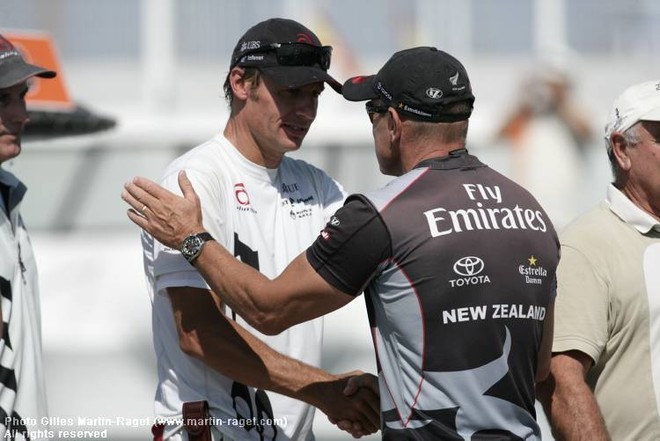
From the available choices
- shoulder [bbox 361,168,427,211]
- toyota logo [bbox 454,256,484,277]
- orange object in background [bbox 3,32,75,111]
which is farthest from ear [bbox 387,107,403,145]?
orange object in background [bbox 3,32,75,111]

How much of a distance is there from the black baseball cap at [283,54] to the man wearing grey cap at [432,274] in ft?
1.68

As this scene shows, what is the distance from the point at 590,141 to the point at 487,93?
3.83m

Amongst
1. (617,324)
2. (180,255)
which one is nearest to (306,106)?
(180,255)

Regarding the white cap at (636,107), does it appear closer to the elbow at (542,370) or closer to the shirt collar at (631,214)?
the shirt collar at (631,214)

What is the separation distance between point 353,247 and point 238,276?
1.25ft

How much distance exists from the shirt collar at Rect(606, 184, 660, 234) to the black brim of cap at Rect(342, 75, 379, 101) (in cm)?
96

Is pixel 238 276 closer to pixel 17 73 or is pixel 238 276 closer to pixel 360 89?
pixel 360 89

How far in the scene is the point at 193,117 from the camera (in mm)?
11852

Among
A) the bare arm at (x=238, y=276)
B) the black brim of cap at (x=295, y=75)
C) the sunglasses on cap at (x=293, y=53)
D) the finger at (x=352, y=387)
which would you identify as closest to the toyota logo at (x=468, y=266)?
the bare arm at (x=238, y=276)

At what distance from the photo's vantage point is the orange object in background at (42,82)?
20.6 feet

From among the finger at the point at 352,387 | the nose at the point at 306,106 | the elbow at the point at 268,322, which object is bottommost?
the finger at the point at 352,387

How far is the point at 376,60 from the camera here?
13.1 m

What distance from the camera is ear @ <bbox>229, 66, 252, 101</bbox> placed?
3656 mm

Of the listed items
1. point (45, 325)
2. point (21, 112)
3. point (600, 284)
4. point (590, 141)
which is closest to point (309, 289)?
point (600, 284)
